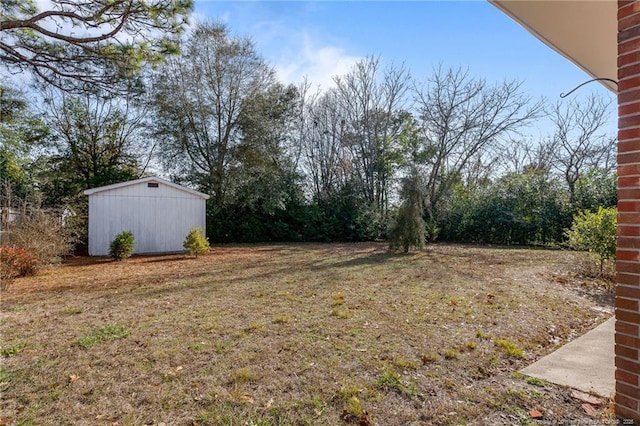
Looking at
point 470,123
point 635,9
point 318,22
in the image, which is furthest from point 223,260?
point 470,123

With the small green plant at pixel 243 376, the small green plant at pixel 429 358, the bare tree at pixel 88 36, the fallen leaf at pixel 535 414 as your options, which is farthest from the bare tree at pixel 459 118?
the small green plant at pixel 243 376

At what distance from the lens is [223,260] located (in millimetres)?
8898

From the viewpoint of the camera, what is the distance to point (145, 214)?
1078cm

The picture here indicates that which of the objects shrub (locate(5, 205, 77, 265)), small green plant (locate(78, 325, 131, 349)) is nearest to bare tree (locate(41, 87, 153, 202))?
shrub (locate(5, 205, 77, 265))

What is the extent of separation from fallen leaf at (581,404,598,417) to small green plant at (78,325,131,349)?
368 cm

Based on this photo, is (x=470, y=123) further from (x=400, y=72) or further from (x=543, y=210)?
(x=543, y=210)

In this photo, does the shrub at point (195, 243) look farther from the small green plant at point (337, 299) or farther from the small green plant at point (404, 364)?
the small green plant at point (404, 364)

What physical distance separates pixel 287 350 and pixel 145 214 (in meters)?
9.59

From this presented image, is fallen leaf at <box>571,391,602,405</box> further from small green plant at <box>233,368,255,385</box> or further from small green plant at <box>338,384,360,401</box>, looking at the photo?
small green plant at <box>233,368,255,385</box>

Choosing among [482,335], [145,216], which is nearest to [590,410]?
[482,335]

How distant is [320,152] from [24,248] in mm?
13312

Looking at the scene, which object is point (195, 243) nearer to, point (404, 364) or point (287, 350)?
point (287, 350)

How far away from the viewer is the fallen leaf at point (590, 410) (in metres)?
1.97

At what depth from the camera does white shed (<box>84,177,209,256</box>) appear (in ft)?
33.1
